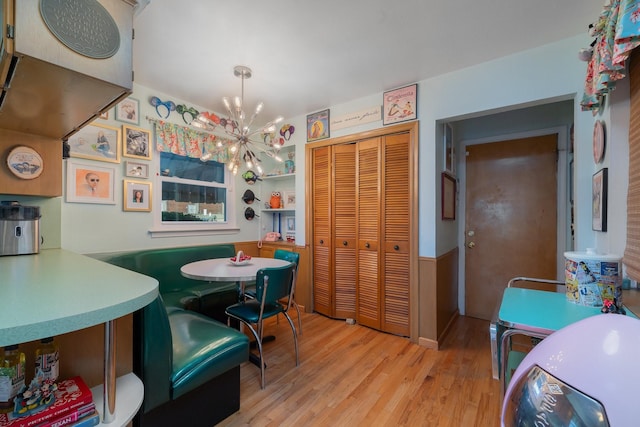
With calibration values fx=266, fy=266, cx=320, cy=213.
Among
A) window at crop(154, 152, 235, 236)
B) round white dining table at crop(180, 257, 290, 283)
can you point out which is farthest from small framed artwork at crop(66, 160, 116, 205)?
round white dining table at crop(180, 257, 290, 283)

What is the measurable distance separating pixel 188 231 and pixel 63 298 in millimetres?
2652

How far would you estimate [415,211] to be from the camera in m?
2.58

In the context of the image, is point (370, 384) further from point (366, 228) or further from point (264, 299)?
point (366, 228)

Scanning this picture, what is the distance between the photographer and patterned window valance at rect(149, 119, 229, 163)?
284cm

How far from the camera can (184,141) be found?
303cm

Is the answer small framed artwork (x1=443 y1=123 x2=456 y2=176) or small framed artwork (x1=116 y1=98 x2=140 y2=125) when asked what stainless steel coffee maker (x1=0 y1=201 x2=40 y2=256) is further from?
small framed artwork (x1=443 y1=123 x2=456 y2=176)

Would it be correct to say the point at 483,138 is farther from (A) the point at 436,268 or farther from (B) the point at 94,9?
(B) the point at 94,9

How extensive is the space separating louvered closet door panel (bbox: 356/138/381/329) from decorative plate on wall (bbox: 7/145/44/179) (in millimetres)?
2545

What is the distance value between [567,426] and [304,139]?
3299 mm

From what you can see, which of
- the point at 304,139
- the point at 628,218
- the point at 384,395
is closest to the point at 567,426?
the point at 628,218

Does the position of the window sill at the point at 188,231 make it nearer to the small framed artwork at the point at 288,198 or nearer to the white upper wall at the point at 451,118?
the white upper wall at the point at 451,118

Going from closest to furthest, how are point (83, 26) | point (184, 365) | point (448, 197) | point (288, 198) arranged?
point (83, 26)
point (184, 365)
point (448, 197)
point (288, 198)

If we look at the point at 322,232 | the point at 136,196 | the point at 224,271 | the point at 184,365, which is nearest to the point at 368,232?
the point at 322,232

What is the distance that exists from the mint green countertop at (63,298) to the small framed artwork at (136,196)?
179cm
